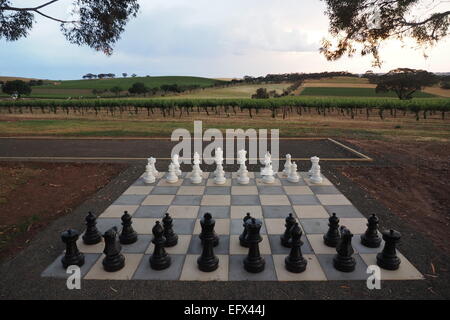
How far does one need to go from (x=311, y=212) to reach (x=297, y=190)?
120cm

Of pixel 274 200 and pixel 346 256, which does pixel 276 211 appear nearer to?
pixel 274 200

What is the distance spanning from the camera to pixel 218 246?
4215 millimetres

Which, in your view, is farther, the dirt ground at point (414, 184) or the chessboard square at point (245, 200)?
the chessboard square at point (245, 200)

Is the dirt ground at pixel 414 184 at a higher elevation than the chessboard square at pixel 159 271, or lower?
higher

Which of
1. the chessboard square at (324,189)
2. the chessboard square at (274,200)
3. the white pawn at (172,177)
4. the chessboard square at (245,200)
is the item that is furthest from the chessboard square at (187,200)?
the chessboard square at (324,189)

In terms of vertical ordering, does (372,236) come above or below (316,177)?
below

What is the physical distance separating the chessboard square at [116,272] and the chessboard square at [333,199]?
13.0ft

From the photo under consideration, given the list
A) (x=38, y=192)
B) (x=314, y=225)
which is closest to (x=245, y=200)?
(x=314, y=225)

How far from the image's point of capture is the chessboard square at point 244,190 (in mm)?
6414

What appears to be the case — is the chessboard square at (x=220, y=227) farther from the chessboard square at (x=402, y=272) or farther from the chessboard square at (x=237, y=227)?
the chessboard square at (x=402, y=272)

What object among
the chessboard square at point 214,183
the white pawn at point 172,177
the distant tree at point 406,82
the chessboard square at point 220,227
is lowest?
the chessboard square at point 220,227

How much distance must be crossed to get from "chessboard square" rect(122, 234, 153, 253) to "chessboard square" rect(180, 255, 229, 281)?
782 mm

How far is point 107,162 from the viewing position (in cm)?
937

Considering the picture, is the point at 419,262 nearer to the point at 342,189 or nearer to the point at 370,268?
the point at 370,268
